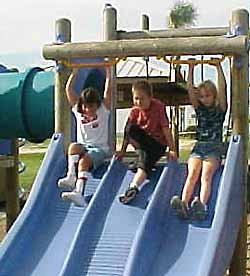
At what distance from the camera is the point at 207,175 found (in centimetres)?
461

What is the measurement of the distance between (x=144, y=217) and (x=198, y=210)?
34 cm

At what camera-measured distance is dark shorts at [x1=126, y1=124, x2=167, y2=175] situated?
4949mm

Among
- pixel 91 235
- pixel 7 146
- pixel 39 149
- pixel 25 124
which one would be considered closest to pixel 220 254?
pixel 91 235

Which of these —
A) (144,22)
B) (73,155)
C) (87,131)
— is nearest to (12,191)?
(144,22)

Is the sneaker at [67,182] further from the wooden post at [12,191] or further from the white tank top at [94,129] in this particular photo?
the wooden post at [12,191]

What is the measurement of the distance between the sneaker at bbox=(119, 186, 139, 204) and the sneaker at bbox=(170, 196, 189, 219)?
12.7 inches

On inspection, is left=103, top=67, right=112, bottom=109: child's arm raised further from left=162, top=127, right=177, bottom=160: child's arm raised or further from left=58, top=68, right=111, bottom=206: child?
left=162, top=127, right=177, bottom=160: child's arm raised

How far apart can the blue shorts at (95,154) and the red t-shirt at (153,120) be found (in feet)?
1.06

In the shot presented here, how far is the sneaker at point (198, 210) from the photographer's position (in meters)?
4.46

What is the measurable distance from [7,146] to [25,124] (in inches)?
56.3

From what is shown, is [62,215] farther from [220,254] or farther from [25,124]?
[25,124]

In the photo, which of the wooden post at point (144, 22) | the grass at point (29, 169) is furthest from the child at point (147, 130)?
the grass at point (29, 169)

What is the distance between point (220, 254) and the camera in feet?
13.6

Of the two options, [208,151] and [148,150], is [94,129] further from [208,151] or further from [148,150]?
[208,151]
